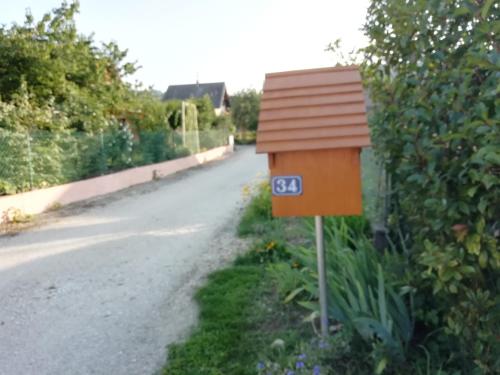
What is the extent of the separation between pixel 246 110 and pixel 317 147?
42.7 m

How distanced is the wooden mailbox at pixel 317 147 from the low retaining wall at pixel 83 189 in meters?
7.02

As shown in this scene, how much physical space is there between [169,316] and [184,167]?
15.0 metres

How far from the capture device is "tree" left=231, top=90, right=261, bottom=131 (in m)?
44.2

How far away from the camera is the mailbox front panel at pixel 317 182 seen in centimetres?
244

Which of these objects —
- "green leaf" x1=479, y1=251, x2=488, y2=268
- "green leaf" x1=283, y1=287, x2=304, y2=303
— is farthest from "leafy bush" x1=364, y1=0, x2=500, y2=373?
"green leaf" x1=283, y1=287, x2=304, y2=303

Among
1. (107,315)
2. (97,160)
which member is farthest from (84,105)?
(107,315)

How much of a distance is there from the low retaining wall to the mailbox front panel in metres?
7.03

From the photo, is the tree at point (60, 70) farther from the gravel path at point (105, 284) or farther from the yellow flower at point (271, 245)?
the yellow flower at point (271, 245)

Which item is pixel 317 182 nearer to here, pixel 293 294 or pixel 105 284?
pixel 293 294

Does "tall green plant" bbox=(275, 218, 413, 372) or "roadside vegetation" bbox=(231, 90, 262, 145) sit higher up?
"roadside vegetation" bbox=(231, 90, 262, 145)

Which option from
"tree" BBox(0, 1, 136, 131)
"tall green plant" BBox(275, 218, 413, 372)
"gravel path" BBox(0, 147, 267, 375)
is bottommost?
"gravel path" BBox(0, 147, 267, 375)

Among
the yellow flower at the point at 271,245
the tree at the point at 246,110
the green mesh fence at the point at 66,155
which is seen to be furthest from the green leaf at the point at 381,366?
the tree at the point at 246,110

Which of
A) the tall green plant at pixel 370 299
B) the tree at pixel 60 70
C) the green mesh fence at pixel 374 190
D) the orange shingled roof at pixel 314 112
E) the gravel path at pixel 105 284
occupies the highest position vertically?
the tree at pixel 60 70

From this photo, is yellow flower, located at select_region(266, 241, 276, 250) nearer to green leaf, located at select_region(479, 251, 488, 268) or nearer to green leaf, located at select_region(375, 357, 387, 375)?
green leaf, located at select_region(375, 357, 387, 375)
